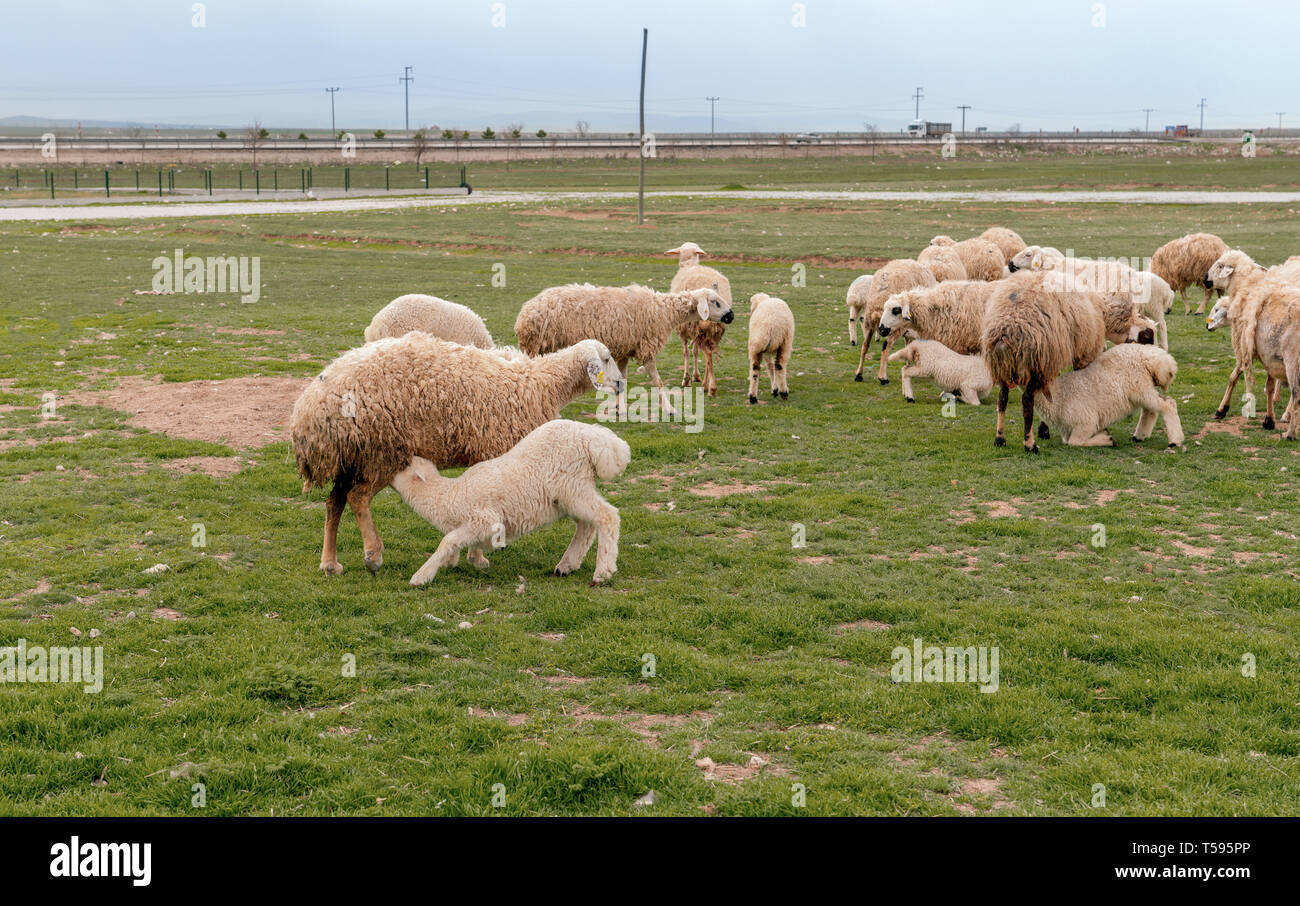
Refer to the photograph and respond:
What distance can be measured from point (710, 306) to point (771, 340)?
3.23ft

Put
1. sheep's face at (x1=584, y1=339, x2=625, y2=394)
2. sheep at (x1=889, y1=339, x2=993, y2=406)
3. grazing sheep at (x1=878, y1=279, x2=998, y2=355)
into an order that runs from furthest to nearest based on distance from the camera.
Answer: grazing sheep at (x1=878, y1=279, x2=998, y2=355), sheep at (x1=889, y1=339, x2=993, y2=406), sheep's face at (x1=584, y1=339, x2=625, y2=394)

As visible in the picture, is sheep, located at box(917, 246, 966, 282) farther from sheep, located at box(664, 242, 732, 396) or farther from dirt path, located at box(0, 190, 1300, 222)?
dirt path, located at box(0, 190, 1300, 222)

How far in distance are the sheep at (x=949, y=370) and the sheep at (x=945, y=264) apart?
8.86ft

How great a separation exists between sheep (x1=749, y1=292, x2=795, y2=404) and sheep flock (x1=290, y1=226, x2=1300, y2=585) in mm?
30

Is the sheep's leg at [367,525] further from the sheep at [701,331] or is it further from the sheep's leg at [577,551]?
the sheep at [701,331]

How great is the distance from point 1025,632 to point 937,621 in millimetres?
589

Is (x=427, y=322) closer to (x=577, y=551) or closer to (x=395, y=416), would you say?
(x=395, y=416)

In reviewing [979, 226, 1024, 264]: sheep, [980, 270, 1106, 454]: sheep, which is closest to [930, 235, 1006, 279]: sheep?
[979, 226, 1024, 264]: sheep

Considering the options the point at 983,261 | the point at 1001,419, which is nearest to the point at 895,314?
the point at 1001,419

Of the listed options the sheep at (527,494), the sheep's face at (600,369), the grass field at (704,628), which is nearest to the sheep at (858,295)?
the grass field at (704,628)

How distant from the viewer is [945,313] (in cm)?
1469

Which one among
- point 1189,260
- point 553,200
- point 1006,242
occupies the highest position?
point 553,200

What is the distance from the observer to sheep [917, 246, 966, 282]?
1728 centimetres

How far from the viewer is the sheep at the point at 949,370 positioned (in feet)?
47.0
